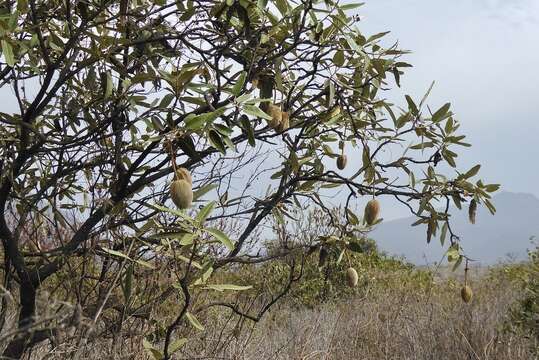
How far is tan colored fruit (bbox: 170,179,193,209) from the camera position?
3.86 ft

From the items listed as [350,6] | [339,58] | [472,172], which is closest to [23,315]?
[339,58]

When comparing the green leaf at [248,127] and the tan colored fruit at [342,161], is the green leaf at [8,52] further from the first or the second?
the tan colored fruit at [342,161]

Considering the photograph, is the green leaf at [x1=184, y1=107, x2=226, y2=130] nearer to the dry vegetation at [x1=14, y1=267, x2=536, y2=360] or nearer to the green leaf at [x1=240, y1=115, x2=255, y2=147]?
the green leaf at [x1=240, y1=115, x2=255, y2=147]

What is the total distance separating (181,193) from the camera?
1179 mm

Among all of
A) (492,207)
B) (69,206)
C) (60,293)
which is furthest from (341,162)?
(60,293)

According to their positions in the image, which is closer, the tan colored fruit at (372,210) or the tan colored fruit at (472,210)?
the tan colored fruit at (372,210)

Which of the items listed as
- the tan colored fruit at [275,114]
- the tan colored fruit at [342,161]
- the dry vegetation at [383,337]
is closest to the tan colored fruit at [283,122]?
the tan colored fruit at [275,114]

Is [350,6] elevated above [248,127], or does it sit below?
above

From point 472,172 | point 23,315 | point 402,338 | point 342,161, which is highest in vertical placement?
point 342,161

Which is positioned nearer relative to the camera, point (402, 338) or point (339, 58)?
point (339, 58)

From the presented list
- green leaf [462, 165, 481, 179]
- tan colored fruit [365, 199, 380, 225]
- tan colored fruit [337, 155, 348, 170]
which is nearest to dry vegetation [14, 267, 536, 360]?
tan colored fruit [337, 155, 348, 170]

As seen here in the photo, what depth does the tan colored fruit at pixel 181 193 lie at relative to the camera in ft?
3.86

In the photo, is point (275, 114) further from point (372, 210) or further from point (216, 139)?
point (372, 210)

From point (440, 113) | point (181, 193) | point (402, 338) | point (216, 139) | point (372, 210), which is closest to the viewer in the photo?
point (181, 193)
